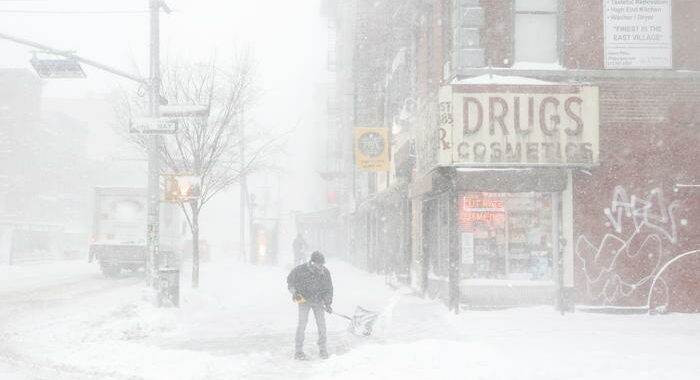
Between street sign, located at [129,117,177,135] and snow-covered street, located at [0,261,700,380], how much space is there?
3309 millimetres

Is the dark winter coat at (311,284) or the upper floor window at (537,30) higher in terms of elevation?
the upper floor window at (537,30)

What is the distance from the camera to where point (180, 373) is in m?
9.23

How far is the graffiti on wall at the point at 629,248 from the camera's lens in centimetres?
1420

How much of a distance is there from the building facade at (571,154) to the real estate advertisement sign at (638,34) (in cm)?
2

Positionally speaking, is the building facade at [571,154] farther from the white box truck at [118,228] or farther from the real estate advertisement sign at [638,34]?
the white box truck at [118,228]

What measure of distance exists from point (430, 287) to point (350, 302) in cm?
195

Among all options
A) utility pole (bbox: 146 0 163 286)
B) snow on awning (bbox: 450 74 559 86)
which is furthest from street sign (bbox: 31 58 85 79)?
snow on awning (bbox: 450 74 559 86)

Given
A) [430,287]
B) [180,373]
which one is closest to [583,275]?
[430,287]

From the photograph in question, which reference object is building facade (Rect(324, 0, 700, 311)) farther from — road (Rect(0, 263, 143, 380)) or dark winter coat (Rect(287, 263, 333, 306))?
road (Rect(0, 263, 143, 380))

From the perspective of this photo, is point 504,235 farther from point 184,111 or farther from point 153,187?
point 153,187

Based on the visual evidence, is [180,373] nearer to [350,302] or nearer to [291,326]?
[291,326]

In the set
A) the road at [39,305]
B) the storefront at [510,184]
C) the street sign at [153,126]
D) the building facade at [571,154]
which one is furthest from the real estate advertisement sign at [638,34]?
the road at [39,305]

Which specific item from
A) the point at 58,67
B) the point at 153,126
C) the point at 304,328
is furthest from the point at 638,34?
the point at 58,67

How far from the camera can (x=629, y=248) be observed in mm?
14219
